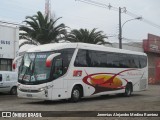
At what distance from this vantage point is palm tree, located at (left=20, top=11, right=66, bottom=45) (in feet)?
131

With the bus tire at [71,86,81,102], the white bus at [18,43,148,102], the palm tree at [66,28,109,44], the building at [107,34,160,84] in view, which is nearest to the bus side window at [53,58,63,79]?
the white bus at [18,43,148,102]

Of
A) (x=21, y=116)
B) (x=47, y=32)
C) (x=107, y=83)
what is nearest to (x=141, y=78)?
(x=107, y=83)

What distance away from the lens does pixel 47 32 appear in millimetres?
40531

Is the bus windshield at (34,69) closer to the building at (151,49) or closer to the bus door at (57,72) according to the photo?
the bus door at (57,72)

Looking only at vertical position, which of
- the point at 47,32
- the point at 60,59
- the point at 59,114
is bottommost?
the point at 59,114

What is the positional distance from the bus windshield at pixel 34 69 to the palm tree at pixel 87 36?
2588 centimetres

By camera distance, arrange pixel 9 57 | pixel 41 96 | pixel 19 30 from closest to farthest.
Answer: pixel 41 96 < pixel 9 57 < pixel 19 30

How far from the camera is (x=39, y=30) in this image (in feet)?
132

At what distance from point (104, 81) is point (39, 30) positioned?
17732 mm

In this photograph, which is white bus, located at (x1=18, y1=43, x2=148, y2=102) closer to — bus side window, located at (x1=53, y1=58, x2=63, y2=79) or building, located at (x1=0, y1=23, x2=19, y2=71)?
bus side window, located at (x1=53, y1=58, x2=63, y2=79)

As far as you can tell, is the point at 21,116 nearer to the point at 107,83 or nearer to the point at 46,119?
the point at 46,119

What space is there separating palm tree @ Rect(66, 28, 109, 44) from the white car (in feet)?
61.4

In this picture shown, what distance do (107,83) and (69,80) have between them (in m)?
4.21

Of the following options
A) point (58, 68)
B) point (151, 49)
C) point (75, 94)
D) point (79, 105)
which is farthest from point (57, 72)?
point (151, 49)
